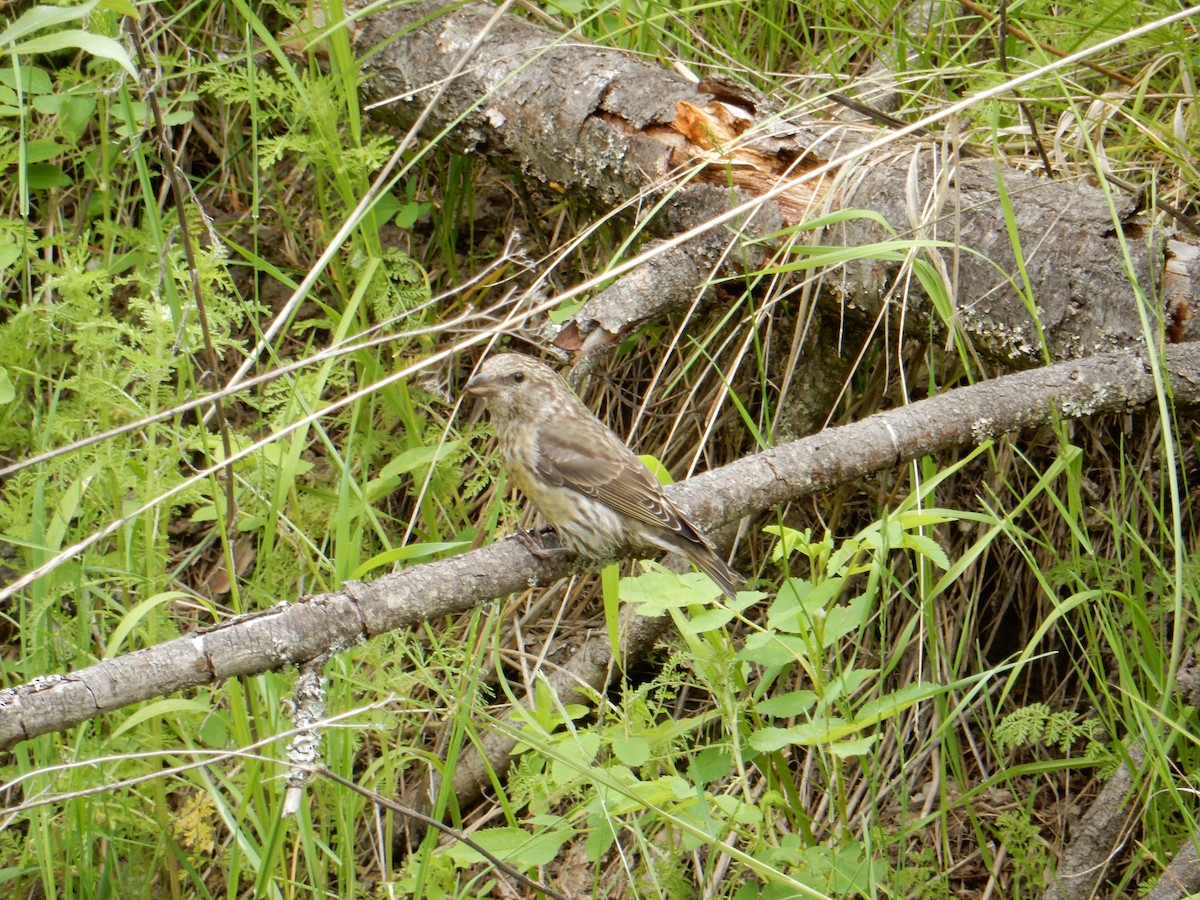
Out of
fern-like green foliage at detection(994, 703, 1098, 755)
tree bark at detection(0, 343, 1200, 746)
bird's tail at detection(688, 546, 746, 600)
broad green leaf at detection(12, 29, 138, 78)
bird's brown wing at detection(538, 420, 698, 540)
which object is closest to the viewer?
broad green leaf at detection(12, 29, 138, 78)

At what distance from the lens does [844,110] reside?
14.4 feet

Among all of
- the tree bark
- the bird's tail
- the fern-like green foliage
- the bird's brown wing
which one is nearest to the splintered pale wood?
the tree bark

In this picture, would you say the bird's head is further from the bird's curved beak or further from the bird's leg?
the bird's leg

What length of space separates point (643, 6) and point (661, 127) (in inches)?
33.1

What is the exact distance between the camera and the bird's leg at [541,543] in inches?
117

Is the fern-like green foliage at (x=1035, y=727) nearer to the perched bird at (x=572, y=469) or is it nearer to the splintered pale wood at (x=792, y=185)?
the perched bird at (x=572, y=469)

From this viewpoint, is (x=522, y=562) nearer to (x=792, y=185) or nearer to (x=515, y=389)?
(x=792, y=185)

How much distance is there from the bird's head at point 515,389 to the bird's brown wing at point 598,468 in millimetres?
97

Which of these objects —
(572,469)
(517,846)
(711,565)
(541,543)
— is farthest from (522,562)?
(572,469)

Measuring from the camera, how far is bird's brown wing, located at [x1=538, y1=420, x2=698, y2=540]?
375 cm

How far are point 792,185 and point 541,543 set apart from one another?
3.65ft

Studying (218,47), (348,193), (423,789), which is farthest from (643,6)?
(423,789)

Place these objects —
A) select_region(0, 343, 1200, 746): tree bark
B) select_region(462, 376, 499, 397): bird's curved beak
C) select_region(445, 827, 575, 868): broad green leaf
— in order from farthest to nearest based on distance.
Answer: select_region(462, 376, 499, 397): bird's curved beak < select_region(445, 827, 575, 868): broad green leaf < select_region(0, 343, 1200, 746): tree bark

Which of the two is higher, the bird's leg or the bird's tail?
the bird's leg
